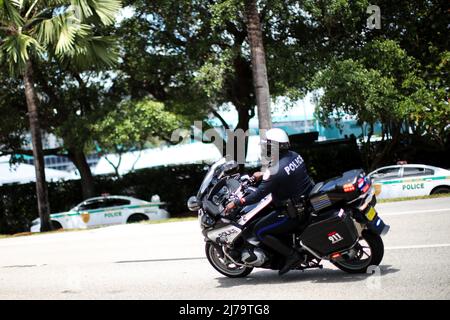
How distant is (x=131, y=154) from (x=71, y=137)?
16.8 m

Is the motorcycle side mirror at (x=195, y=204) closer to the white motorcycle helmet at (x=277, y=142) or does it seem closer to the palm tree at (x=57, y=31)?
the white motorcycle helmet at (x=277, y=142)

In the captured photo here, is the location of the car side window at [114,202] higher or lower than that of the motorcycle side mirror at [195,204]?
lower

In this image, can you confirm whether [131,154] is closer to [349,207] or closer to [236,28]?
[236,28]


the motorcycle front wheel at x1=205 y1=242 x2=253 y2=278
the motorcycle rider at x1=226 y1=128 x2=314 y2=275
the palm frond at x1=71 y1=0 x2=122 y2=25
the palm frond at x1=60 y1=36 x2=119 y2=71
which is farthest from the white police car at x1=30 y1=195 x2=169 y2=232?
the motorcycle rider at x1=226 y1=128 x2=314 y2=275

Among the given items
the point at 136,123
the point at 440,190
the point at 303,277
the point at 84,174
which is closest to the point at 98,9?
the point at 136,123

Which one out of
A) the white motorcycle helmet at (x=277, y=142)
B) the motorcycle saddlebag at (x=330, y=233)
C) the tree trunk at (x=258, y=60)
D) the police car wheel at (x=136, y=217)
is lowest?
the police car wheel at (x=136, y=217)

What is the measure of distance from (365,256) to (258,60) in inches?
444

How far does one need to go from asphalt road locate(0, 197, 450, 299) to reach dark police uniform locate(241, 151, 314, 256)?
60cm

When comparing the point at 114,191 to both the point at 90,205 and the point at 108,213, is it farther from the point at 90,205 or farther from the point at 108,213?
the point at 108,213

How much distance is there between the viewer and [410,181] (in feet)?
66.9

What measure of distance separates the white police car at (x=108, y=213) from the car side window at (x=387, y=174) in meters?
8.22

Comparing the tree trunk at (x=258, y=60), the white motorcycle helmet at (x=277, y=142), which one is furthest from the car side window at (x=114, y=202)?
the white motorcycle helmet at (x=277, y=142)

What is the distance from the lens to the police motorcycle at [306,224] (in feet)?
22.9

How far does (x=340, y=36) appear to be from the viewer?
22281 mm
